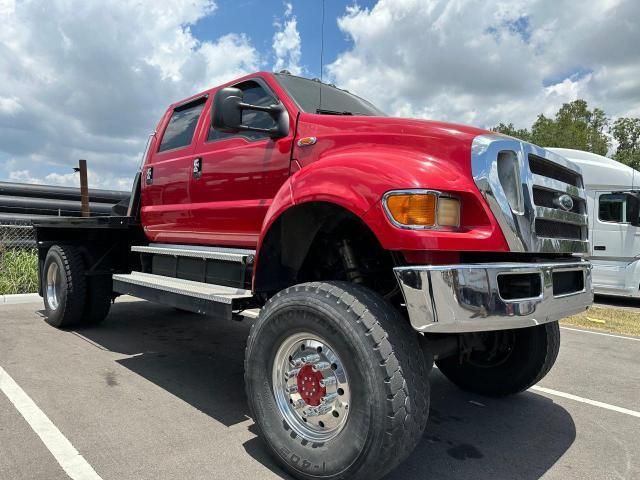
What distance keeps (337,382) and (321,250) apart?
1.04 m

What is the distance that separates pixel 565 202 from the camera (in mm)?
2963

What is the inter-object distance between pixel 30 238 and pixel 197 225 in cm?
722

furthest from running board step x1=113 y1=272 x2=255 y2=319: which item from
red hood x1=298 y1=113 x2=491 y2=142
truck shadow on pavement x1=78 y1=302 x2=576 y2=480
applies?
red hood x1=298 y1=113 x2=491 y2=142

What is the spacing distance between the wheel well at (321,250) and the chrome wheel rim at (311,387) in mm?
589

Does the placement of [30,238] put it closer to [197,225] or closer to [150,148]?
[150,148]

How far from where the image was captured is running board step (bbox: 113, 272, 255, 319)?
3342 mm

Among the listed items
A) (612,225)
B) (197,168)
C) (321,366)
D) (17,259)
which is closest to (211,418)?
(321,366)

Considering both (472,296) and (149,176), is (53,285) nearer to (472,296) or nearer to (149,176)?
(149,176)

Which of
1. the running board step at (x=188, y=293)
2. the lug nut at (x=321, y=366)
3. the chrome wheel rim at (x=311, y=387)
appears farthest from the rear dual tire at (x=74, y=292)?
the lug nut at (x=321, y=366)

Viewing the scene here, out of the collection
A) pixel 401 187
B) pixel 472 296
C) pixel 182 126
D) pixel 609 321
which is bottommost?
pixel 609 321

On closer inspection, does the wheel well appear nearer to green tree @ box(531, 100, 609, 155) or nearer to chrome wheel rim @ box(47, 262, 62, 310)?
chrome wheel rim @ box(47, 262, 62, 310)

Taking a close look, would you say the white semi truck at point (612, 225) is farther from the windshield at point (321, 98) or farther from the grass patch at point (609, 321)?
the windshield at point (321, 98)

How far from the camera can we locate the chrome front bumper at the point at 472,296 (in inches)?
89.7

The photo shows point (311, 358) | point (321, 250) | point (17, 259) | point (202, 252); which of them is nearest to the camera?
point (311, 358)
